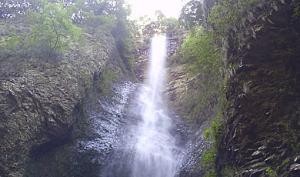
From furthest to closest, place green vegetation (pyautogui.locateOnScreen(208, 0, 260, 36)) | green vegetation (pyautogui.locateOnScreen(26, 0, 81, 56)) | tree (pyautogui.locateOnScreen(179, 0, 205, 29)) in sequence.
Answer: tree (pyautogui.locateOnScreen(179, 0, 205, 29)) < green vegetation (pyautogui.locateOnScreen(26, 0, 81, 56)) < green vegetation (pyautogui.locateOnScreen(208, 0, 260, 36))

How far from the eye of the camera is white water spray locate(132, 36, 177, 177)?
48.6 feet

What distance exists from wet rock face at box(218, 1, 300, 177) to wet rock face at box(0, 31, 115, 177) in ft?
21.4

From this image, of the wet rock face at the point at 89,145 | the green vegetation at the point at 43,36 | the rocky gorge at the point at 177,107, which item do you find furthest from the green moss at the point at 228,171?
the green vegetation at the point at 43,36

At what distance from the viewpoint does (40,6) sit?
18078 mm

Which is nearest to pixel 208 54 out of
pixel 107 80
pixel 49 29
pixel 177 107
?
pixel 49 29

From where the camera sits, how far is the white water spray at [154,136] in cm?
1481

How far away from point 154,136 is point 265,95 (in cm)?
916

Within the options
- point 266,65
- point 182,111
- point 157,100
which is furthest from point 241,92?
point 157,100

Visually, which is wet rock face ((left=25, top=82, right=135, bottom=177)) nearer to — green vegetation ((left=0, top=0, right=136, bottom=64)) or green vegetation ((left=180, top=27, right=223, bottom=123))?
green vegetation ((left=0, top=0, right=136, bottom=64))

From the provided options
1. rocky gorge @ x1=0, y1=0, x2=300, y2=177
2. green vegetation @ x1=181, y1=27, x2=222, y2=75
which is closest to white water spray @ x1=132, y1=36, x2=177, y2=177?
rocky gorge @ x1=0, y1=0, x2=300, y2=177

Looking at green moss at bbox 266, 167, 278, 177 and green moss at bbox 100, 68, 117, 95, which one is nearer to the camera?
green moss at bbox 266, 167, 278, 177

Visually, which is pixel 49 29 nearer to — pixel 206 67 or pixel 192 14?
pixel 206 67

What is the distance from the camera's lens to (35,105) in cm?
1389

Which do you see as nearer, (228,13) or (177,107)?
(228,13)
